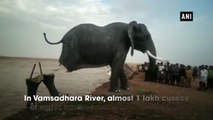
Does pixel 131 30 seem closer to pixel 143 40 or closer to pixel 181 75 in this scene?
pixel 143 40

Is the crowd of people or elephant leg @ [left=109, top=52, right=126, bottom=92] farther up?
elephant leg @ [left=109, top=52, right=126, bottom=92]

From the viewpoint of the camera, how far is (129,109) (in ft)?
28.4

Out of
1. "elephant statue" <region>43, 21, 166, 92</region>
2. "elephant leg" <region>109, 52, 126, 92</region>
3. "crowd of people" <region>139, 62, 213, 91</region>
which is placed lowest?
"crowd of people" <region>139, 62, 213, 91</region>

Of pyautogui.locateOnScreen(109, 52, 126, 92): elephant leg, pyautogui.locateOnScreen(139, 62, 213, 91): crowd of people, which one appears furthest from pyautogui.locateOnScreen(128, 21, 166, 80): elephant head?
pyautogui.locateOnScreen(139, 62, 213, 91): crowd of people

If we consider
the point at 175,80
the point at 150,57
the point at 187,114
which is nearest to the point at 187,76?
the point at 175,80

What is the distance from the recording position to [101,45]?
1132 centimetres

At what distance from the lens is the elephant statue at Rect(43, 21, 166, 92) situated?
443 inches

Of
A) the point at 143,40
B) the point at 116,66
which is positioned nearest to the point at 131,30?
the point at 143,40

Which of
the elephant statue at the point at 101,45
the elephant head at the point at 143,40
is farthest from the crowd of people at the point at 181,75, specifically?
the elephant statue at the point at 101,45

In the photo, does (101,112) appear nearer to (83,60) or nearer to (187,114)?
(187,114)

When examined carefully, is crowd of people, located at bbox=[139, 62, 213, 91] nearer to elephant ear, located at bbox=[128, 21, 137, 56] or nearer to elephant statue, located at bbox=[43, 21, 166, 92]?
elephant statue, located at bbox=[43, 21, 166, 92]

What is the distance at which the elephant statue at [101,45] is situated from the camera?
11242 mm

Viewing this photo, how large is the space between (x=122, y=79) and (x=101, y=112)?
4717 mm

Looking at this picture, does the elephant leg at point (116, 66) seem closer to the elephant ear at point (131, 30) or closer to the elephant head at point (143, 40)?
the elephant ear at point (131, 30)
